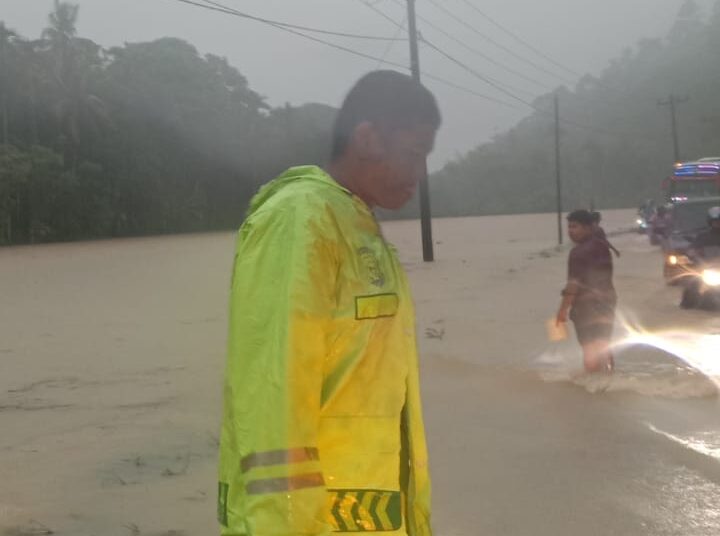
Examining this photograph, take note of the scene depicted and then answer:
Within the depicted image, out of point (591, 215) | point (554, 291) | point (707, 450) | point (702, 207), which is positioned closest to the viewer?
point (707, 450)

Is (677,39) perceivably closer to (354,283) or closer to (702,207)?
(702,207)

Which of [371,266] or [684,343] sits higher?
[371,266]

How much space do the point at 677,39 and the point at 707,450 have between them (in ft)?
468

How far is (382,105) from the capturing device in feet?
6.93

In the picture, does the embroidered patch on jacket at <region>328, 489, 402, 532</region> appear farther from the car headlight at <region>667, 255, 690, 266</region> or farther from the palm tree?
the palm tree

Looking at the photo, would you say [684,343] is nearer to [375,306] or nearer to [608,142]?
[375,306]

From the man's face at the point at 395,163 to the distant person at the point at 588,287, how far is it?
6346 mm

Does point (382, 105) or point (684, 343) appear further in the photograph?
point (684, 343)

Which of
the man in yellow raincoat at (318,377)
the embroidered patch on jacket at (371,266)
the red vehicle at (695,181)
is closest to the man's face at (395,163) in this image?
the man in yellow raincoat at (318,377)


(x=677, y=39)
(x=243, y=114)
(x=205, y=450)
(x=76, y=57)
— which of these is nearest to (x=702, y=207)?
(x=205, y=450)

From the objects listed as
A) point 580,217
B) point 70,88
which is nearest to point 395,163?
point 580,217

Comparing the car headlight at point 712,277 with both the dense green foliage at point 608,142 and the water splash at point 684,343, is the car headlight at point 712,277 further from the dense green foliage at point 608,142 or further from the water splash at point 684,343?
the dense green foliage at point 608,142

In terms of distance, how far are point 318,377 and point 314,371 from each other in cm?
2

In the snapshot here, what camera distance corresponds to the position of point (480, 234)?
49875mm
